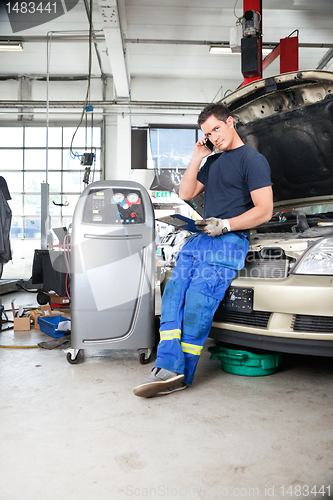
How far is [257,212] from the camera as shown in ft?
6.16

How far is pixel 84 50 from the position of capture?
826 cm

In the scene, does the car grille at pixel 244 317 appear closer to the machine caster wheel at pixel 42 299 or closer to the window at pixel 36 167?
the machine caster wheel at pixel 42 299

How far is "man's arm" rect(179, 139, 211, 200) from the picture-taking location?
2.10m

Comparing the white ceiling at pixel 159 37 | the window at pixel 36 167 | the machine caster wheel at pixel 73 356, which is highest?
the white ceiling at pixel 159 37

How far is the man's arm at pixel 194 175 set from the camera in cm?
210

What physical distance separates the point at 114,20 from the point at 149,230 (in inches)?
186

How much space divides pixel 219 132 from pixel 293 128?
0.64m

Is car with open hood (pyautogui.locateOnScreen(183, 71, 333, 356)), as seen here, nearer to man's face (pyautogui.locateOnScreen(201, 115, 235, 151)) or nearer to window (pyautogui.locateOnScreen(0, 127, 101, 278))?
man's face (pyautogui.locateOnScreen(201, 115, 235, 151))

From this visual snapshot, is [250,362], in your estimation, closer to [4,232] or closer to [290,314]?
[290,314]

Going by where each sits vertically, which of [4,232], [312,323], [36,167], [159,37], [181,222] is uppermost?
[159,37]

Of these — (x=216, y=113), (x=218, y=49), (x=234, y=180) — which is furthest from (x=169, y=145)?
(x=234, y=180)

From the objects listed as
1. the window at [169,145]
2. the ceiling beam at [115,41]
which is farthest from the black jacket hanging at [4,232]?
the window at [169,145]

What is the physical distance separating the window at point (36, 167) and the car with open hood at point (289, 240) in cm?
814

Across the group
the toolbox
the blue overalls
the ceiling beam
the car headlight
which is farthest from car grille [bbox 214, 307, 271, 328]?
the ceiling beam
